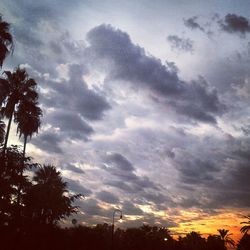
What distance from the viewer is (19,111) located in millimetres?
34250

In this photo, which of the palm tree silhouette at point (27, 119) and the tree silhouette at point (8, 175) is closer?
the tree silhouette at point (8, 175)

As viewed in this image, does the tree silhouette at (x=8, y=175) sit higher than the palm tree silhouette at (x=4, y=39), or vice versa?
the palm tree silhouette at (x=4, y=39)

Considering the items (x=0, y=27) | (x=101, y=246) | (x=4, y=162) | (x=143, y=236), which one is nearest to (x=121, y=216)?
(x=101, y=246)

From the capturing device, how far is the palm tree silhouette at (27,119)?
3425cm

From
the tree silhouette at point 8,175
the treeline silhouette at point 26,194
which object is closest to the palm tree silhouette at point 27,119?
the treeline silhouette at point 26,194

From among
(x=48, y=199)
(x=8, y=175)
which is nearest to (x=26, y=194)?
(x=48, y=199)

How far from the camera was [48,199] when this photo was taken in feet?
125

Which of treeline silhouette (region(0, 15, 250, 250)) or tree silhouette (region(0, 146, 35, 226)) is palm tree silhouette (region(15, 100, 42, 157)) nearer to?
treeline silhouette (region(0, 15, 250, 250))

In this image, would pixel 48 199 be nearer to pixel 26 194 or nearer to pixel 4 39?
pixel 26 194

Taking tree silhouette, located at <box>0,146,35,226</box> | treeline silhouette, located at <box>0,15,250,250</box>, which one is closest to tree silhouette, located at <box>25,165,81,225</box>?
treeline silhouette, located at <box>0,15,250,250</box>

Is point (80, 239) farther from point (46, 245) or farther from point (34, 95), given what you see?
point (34, 95)

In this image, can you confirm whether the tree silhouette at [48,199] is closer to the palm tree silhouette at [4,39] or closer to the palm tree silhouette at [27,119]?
the palm tree silhouette at [27,119]

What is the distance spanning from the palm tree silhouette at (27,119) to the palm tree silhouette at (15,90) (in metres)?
0.59

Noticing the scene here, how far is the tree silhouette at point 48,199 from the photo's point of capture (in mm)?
36688
